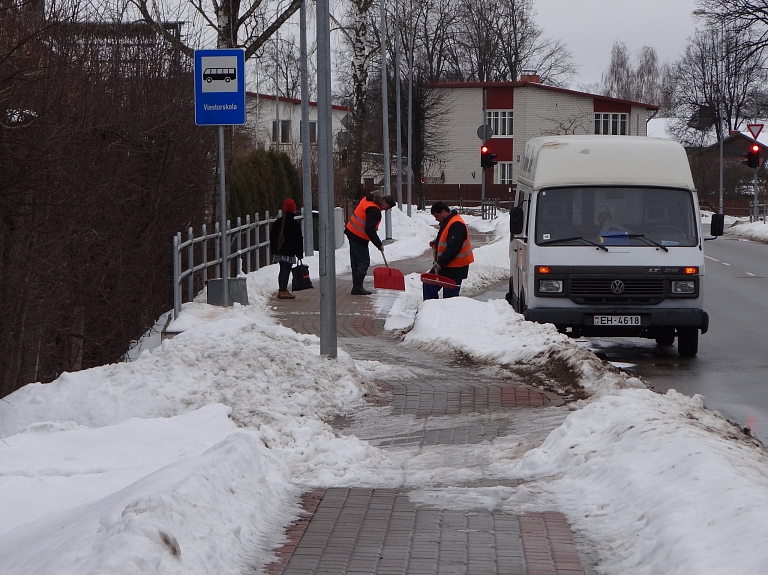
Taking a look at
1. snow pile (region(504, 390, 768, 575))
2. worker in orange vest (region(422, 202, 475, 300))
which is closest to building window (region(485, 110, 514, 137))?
worker in orange vest (region(422, 202, 475, 300))

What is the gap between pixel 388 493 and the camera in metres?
5.88

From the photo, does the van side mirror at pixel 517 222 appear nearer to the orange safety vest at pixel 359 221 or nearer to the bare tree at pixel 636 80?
the orange safety vest at pixel 359 221

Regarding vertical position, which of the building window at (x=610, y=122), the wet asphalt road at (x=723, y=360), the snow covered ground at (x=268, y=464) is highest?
the building window at (x=610, y=122)

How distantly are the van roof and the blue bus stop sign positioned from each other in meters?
3.62

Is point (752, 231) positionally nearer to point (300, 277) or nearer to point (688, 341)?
point (300, 277)

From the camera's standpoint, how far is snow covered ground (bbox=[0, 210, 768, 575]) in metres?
4.35

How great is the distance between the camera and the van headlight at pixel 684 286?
11.9 metres

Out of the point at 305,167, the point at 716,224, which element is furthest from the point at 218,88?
the point at 305,167

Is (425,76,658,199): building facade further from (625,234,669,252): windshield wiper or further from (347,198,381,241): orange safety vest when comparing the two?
(625,234,669,252): windshield wiper

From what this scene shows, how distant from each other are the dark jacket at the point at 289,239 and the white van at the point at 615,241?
4.99 meters

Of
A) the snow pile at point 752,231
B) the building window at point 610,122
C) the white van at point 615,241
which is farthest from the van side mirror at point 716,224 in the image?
the building window at point 610,122

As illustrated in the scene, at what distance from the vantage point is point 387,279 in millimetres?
16328

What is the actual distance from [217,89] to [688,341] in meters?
6.00

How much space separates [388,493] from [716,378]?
5725 mm
